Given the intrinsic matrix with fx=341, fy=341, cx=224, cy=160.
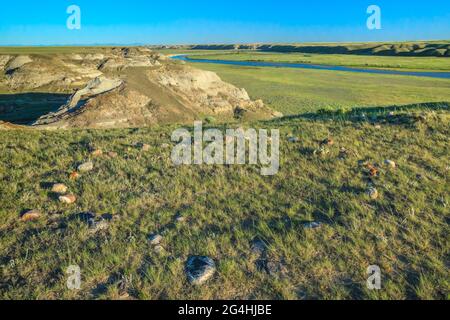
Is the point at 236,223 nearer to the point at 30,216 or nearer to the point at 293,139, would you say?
the point at 30,216

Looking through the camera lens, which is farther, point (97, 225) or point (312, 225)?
point (97, 225)

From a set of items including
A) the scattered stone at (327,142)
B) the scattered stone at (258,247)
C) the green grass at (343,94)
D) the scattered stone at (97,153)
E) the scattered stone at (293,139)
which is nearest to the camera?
the scattered stone at (258,247)

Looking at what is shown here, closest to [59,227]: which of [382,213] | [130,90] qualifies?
[382,213]

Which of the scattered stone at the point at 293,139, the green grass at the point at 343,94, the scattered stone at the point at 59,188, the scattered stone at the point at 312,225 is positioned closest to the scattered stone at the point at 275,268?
the scattered stone at the point at 312,225

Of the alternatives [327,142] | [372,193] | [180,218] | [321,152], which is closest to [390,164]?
[321,152]

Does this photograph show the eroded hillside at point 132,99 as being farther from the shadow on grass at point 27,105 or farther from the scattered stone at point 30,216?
the scattered stone at point 30,216

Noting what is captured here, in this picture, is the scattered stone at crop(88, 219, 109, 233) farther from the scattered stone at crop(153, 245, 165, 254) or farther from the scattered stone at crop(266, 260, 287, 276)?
the scattered stone at crop(266, 260, 287, 276)
